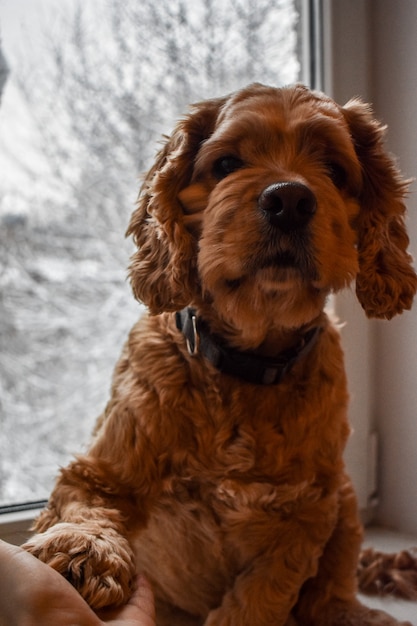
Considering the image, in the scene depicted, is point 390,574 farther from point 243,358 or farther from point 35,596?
point 35,596

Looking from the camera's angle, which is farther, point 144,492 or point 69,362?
point 69,362

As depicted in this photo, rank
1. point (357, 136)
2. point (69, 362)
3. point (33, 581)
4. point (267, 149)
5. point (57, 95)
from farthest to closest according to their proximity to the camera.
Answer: point (69, 362), point (57, 95), point (357, 136), point (267, 149), point (33, 581)

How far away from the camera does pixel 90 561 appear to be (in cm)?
88

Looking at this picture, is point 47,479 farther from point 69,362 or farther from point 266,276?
point 266,276

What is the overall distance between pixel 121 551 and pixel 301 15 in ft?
4.45

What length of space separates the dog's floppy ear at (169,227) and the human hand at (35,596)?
474 millimetres

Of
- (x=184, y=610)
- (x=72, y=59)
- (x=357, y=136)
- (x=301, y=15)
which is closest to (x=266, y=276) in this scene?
(x=357, y=136)

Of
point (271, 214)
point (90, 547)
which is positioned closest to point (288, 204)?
point (271, 214)

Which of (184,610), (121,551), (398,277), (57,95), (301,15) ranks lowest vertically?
(184,610)

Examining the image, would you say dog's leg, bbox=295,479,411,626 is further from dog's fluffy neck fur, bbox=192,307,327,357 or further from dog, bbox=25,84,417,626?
dog's fluffy neck fur, bbox=192,307,327,357

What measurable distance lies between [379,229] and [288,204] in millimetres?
282

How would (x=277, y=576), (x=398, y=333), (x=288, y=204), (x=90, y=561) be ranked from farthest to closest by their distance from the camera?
(x=398, y=333), (x=277, y=576), (x=288, y=204), (x=90, y=561)

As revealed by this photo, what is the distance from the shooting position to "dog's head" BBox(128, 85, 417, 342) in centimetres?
102

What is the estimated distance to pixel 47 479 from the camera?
153 cm
